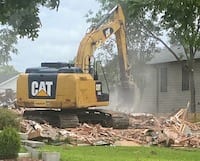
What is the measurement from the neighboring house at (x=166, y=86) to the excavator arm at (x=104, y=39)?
12554 mm

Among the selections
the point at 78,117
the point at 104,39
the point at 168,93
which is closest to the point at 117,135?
the point at 78,117

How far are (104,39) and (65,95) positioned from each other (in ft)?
16.7

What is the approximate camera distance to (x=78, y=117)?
25.9 m

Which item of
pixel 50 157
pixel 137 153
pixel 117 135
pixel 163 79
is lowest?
pixel 137 153

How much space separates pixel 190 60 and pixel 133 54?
15.5m

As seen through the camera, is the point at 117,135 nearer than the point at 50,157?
No

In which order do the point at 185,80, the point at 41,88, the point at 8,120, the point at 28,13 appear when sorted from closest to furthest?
the point at 28,13
the point at 8,120
the point at 41,88
the point at 185,80

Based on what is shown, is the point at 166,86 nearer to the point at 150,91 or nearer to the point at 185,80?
the point at 185,80

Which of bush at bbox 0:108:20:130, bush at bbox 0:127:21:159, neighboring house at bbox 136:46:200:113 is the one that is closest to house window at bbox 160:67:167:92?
neighboring house at bbox 136:46:200:113

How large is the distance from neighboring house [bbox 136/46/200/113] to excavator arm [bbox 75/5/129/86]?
41.2 feet

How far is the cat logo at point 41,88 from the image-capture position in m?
24.6

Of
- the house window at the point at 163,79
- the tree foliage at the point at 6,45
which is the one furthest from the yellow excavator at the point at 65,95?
the tree foliage at the point at 6,45

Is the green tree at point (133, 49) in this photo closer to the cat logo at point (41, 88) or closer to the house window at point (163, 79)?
the house window at point (163, 79)

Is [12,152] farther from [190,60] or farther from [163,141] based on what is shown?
[190,60]
